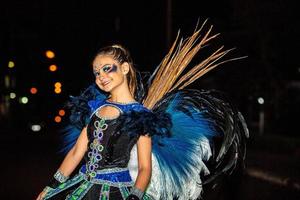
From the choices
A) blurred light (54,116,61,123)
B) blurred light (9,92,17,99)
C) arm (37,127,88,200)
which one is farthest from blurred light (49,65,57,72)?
arm (37,127,88,200)

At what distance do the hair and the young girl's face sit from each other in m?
0.03

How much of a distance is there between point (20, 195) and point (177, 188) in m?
5.64

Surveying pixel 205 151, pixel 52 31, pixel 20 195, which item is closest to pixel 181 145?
pixel 205 151

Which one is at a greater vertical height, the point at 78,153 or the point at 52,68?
the point at 78,153

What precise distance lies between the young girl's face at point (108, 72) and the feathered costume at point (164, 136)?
13cm

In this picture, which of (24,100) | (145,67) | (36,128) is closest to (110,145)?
(145,67)

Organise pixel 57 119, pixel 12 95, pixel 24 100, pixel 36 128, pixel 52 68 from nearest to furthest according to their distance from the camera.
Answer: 1. pixel 52 68
2. pixel 57 119
3. pixel 36 128
4. pixel 24 100
5. pixel 12 95

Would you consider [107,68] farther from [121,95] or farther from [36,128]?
[36,128]

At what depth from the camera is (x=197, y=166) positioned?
3.74 metres

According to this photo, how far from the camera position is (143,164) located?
3393mm

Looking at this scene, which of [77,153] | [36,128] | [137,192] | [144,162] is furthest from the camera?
[36,128]

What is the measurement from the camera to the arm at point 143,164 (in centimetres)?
333

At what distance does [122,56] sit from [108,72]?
0.14 meters

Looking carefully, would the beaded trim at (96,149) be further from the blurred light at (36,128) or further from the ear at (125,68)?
the blurred light at (36,128)
